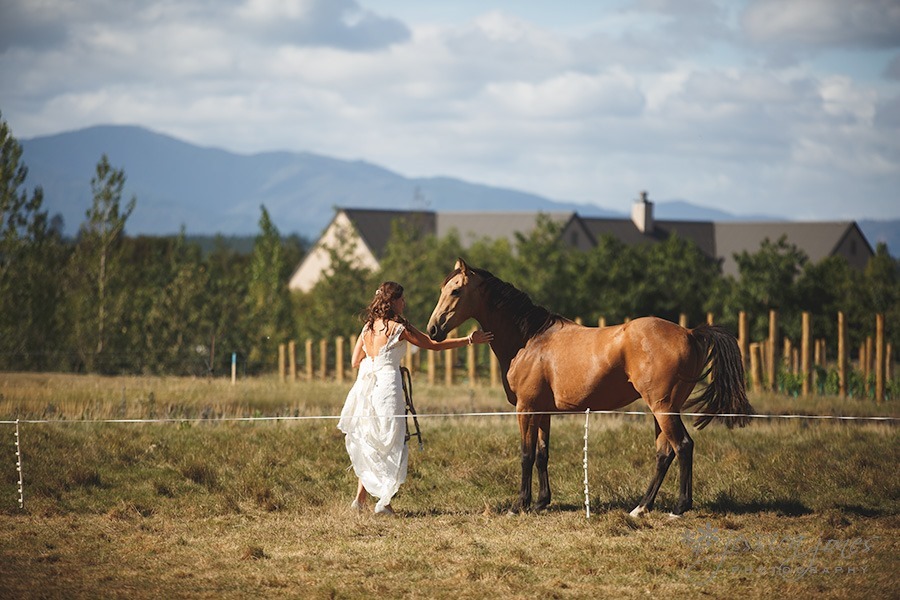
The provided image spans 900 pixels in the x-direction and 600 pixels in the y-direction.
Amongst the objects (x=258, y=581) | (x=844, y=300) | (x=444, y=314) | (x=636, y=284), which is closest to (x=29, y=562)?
(x=258, y=581)

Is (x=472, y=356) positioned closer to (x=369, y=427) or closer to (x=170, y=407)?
(x=170, y=407)

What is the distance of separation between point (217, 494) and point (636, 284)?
112 feet

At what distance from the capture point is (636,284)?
43062 millimetres

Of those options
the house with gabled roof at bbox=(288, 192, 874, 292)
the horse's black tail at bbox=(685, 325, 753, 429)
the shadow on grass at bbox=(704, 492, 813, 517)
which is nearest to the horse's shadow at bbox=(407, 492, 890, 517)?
the shadow on grass at bbox=(704, 492, 813, 517)

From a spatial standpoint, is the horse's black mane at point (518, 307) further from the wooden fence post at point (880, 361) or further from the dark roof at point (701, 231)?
the dark roof at point (701, 231)

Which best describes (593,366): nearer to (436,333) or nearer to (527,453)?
(527,453)

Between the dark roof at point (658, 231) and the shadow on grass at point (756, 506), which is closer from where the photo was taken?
the shadow on grass at point (756, 506)

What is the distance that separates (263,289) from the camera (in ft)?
143

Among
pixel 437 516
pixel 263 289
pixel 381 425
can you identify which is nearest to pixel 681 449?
pixel 437 516

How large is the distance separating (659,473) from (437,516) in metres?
2.17

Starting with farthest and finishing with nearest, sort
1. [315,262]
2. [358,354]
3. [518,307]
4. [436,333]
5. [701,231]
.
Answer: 1. [701,231]
2. [315,262]
3. [518,307]
4. [358,354]
5. [436,333]

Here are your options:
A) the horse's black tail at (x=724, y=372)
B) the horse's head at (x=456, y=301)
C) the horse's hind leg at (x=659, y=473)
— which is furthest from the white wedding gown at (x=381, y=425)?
the horse's black tail at (x=724, y=372)

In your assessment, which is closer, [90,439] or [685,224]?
[90,439]

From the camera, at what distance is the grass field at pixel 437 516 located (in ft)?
24.4
